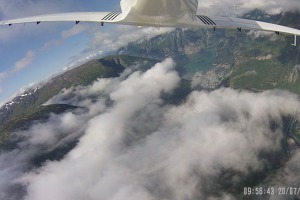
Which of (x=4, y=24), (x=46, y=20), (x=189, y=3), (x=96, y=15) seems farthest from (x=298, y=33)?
(x=4, y=24)

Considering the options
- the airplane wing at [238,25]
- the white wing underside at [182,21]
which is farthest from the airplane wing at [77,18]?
the airplane wing at [238,25]

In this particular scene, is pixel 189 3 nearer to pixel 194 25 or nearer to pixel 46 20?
pixel 194 25

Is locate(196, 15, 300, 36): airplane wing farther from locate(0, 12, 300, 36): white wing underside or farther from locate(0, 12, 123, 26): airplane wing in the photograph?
locate(0, 12, 123, 26): airplane wing

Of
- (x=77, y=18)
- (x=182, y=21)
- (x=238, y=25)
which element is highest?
(x=77, y=18)

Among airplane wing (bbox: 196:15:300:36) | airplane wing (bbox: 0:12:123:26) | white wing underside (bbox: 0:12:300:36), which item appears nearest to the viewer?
white wing underside (bbox: 0:12:300:36)

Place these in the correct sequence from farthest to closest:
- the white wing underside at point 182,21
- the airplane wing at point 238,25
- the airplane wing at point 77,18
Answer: the airplane wing at point 77,18
the airplane wing at point 238,25
the white wing underside at point 182,21

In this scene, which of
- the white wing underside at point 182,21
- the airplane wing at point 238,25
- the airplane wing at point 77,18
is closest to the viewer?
the white wing underside at point 182,21

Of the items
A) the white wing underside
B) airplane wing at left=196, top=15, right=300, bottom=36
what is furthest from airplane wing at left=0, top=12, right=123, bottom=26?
airplane wing at left=196, top=15, right=300, bottom=36

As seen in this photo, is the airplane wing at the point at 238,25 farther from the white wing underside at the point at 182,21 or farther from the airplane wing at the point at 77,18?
the airplane wing at the point at 77,18

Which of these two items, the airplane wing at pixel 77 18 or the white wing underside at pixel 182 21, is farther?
the airplane wing at pixel 77 18

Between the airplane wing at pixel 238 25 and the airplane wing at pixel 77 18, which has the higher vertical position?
the airplane wing at pixel 77 18

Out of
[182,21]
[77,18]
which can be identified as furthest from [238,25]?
[77,18]

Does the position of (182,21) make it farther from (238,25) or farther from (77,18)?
(77,18)
